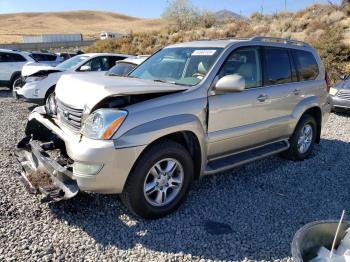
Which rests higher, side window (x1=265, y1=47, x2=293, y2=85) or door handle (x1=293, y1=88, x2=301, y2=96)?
side window (x1=265, y1=47, x2=293, y2=85)

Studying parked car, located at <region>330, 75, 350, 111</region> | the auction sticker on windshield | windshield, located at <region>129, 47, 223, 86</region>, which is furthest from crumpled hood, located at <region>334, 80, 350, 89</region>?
the auction sticker on windshield

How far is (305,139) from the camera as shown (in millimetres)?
5867

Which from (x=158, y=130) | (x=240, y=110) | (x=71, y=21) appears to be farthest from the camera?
(x=71, y=21)

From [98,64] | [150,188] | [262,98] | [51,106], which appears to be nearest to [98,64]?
[98,64]

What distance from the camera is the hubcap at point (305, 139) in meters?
5.74

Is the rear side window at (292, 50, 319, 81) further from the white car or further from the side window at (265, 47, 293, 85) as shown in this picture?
the white car

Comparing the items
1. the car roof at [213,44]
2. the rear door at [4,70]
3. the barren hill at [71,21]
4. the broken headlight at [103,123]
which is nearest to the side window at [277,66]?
the car roof at [213,44]

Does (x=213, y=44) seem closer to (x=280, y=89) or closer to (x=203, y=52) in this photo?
(x=203, y=52)

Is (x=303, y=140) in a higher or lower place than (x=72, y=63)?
lower

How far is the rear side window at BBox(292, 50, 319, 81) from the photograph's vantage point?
18.2 ft

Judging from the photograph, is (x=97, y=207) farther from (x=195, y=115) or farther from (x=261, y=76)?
(x=261, y=76)

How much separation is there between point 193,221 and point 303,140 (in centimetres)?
283

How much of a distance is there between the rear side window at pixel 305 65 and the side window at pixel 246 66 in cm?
104

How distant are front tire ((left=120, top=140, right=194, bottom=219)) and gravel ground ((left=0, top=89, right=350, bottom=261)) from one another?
0.53 ft
